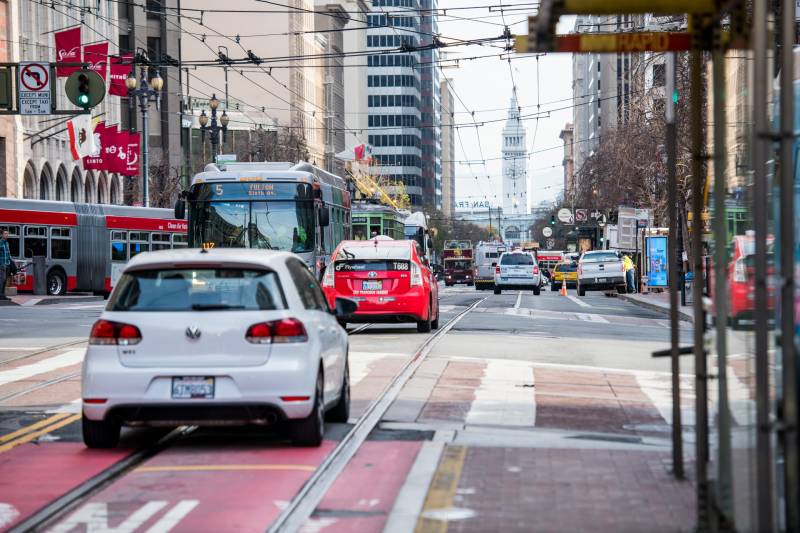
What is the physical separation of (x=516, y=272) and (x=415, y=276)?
117 ft

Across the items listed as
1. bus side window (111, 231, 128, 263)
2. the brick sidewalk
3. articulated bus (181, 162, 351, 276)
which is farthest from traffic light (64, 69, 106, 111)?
bus side window (111, 231, 128, 263)

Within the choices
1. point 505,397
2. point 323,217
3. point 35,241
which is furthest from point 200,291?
point 35,241

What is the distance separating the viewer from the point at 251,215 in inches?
1144

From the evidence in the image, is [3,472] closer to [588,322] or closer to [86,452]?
[86,452]

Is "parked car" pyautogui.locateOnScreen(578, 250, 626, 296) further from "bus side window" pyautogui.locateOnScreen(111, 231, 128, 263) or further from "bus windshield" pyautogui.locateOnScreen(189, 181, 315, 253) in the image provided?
"bus windshield" pyautogui.locateOnScreen(189, 181, 315, 253)

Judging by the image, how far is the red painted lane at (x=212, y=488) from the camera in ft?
27.5

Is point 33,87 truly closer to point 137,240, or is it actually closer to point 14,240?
point 14,240

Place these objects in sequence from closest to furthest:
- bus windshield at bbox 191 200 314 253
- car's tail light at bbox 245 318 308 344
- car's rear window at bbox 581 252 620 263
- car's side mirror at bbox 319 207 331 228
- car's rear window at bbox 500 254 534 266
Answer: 1. car's tail light at bbox 245 318 308 344
2. car's side mirror at bbox 319 207 331 228
3. bus windshield at bbox 191 200 314 253
4. car's rear window at bbox 581 252 620 263
5. car's rear window at bbox 500 254 534 266

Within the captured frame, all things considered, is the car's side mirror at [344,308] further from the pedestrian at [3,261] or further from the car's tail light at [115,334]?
the pedestrian at [3,261]

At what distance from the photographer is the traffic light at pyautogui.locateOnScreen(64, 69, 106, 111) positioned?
1141 inches

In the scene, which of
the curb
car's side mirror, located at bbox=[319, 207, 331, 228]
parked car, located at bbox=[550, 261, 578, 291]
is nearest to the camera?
car's side mirror, located at bbox=[319, 207, 331, 228]

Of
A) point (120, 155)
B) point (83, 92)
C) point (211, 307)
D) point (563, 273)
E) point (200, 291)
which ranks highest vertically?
point (120, 155)

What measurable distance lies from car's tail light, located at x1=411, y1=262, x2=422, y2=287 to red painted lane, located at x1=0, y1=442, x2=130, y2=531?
1384 centimetres

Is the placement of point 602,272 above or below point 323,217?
below
